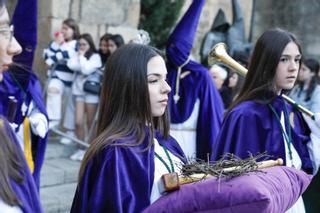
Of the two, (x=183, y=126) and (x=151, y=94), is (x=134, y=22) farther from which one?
(x=151, y=94)

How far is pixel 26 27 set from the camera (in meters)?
3.06

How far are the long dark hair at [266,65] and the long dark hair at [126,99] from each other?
1.01 meters

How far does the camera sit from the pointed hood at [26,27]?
3014mm

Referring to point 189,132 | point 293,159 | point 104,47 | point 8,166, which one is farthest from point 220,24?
point 8,166

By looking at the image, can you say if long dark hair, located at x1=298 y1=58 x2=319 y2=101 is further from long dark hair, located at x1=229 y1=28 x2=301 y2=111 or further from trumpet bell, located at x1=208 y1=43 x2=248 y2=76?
long dark hair, located at x1=229 y1=28 x2=301 y2=111

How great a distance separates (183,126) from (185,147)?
0.18m

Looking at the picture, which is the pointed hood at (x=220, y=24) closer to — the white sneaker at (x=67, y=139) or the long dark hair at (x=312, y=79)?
the long dark hair at (x=312, y=79)

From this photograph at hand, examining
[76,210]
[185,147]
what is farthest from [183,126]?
[76,210]

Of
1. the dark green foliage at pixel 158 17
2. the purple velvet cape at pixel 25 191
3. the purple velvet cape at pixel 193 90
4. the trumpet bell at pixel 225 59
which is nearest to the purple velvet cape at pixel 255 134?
the trumpet bell at pixel 225 59

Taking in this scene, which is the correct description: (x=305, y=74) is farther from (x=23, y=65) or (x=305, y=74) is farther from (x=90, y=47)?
(x=23, y=65)

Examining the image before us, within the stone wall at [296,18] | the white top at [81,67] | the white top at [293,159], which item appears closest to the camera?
the white top at [293,159]

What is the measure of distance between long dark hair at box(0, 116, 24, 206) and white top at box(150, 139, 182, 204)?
0.49 metres

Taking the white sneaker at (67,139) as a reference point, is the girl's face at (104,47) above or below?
above

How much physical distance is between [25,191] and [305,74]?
5125 mm
